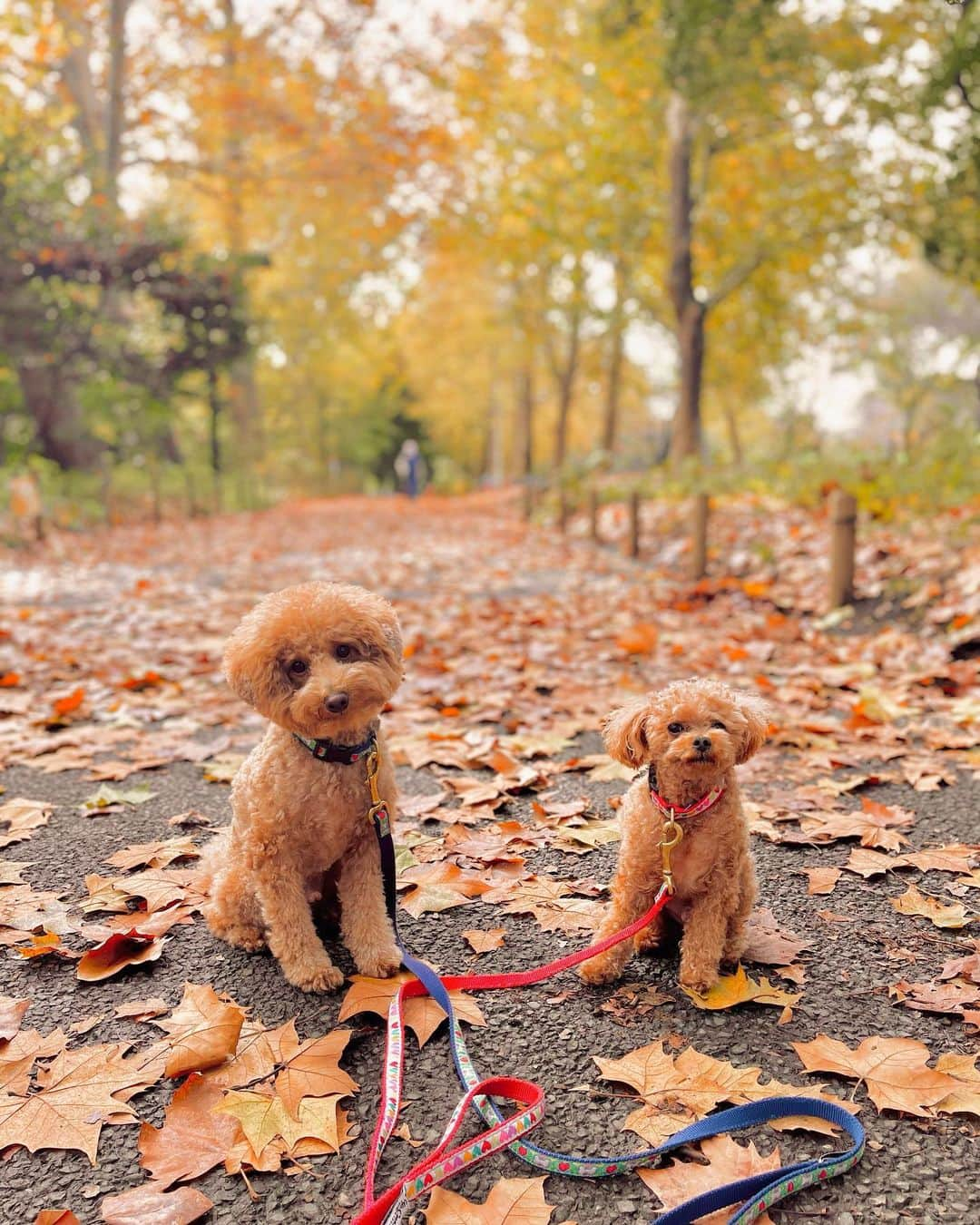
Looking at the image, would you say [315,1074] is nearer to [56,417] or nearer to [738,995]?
[738,995]

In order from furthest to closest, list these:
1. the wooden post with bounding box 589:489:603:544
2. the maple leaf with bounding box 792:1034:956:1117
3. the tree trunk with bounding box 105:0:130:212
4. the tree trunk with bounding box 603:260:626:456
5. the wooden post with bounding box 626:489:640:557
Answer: the tree trunk with bounding box 603:260:626:456
the tree trunk with bounding box 105:0:130:212
the wooden post with bounding box 589:489:603:544
the wooden post with bounding box 626:489:640:557
the maple leaf with bounding box 792:1034:956:1117

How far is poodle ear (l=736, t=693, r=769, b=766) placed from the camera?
255 centimetres

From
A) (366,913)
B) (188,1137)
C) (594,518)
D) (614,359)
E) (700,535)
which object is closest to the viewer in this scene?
(188,1137)

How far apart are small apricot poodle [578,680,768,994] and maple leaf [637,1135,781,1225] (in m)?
0.61

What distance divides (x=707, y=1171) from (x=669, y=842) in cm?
81

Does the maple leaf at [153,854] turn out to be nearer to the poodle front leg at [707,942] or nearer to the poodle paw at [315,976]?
the poodle paw at [315,976]

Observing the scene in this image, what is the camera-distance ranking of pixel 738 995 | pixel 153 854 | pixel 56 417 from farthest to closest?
pixel 56 417
pixel 153 854
pixel 738 995

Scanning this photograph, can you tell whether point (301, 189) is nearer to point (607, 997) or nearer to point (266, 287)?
point (266, 287)

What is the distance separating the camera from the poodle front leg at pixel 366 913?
2.75 metres

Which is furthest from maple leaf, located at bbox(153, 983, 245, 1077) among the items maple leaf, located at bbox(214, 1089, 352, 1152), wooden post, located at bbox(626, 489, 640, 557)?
wooden post, located at bbox(626, 489, 640, 557)

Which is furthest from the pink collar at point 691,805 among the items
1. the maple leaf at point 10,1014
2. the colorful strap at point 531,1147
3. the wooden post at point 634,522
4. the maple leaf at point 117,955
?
the wooden post at point 634,522

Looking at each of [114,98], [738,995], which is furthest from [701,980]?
[114,98]

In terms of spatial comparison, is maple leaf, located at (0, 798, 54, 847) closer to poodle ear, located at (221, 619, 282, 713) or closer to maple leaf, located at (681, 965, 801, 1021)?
poodle ear, located at (221, 619, 282, 713)

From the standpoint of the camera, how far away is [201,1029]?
246cm
